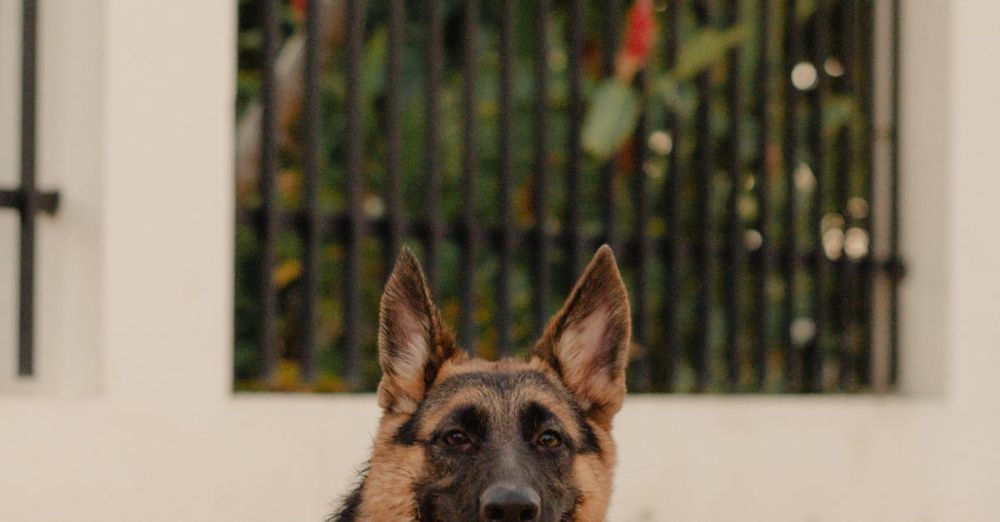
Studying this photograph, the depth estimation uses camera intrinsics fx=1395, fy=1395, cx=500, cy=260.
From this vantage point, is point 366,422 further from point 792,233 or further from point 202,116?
point 792,233

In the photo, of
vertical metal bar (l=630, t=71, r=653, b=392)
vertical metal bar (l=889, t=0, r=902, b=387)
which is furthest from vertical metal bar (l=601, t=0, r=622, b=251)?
vertical metal bar (l=889, t=0, r=902, b=387)

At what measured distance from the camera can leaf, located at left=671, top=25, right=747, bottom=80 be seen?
7859 millimetres

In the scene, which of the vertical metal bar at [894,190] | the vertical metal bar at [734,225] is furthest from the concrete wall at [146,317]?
the vertical metal bar at [894,190]

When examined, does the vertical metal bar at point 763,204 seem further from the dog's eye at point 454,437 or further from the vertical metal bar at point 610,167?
the dog's eye at point 454,437

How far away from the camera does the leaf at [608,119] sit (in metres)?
7.42

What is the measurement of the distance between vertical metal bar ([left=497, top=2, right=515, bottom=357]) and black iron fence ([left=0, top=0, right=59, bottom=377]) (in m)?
2.30

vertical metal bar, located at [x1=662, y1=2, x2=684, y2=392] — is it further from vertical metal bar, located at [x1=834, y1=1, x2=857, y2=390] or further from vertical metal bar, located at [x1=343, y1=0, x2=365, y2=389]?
vertical metal bar, located at [x1=343, y1=0, x2=365, y2=389]

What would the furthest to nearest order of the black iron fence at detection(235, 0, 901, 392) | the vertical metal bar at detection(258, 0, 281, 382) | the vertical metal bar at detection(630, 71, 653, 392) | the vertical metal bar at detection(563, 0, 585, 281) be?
the vertical metal bar at detection(630, 71, 653, 392) → the vertical metal bar at detection(563, 0, 585, 281) → the black iron fence at detection(235, 0, 901, 392) → the vertical metal bar at detection(258, 0, 281, 382)

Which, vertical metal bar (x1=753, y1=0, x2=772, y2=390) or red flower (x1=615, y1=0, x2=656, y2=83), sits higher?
red flower (x1=615, y1=0, x2=656, y2=83)

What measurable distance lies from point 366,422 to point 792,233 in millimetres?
3109

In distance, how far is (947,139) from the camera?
8.56m

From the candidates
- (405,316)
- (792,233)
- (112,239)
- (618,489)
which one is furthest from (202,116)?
(792,233)

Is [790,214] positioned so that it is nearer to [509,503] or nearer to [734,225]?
[734,225]

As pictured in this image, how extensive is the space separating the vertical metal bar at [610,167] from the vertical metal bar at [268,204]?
1.96 meters
